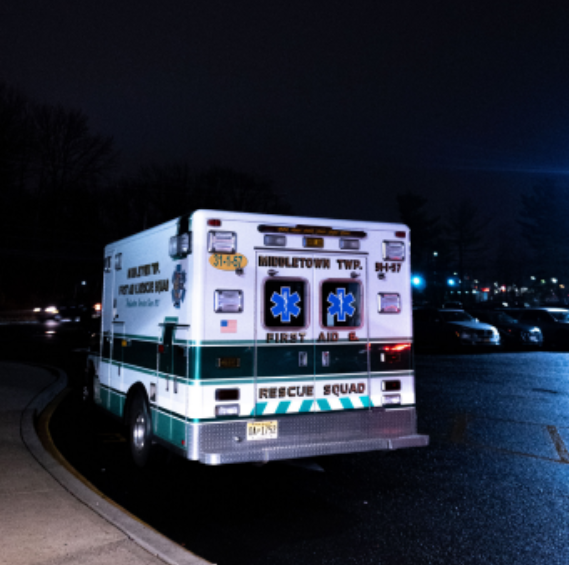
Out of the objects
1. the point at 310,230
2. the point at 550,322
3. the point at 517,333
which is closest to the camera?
the point at 310,230

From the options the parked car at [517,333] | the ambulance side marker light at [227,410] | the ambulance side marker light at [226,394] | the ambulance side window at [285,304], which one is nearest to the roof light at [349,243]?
the ambulance side window at [285,304]

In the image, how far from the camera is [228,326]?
238 inches

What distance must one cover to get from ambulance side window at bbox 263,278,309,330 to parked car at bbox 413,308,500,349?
17.0m

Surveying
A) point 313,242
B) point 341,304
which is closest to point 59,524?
point 341,304

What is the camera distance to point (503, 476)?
6766 mm

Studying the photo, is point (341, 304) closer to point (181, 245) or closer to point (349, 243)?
point (349, 243)

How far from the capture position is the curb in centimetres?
433

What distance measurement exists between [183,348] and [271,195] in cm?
5177

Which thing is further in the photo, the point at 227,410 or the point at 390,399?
the point at 390,399

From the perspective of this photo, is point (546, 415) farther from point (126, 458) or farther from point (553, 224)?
point (553, 224)

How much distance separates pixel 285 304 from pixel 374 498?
2.01 m

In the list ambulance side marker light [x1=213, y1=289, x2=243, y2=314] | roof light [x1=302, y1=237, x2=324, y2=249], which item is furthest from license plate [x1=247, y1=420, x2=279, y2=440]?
roof light [x1=302, y1=237, x2=324, y2=249]

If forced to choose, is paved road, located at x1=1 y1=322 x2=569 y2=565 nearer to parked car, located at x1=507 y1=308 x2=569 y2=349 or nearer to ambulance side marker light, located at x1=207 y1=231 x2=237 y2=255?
ambulance side marker light, located at x1=207 y1=231 x2=237 y2=255

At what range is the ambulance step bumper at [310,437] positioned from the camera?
583 centimetres
